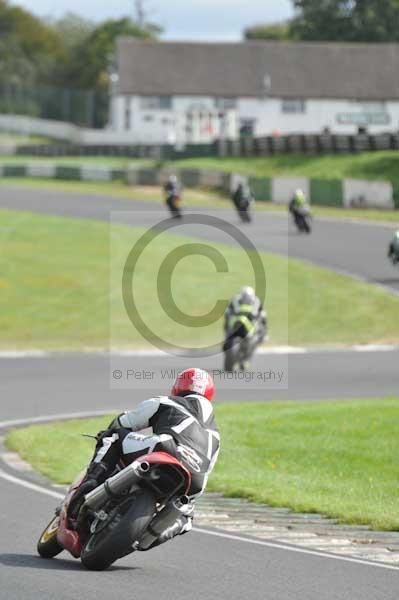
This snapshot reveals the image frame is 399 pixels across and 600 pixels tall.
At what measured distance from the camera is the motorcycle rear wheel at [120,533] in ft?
27.2

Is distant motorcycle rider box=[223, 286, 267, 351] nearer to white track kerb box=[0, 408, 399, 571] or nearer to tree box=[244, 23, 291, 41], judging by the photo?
white track kerb box=[0, 408, 399, 571]

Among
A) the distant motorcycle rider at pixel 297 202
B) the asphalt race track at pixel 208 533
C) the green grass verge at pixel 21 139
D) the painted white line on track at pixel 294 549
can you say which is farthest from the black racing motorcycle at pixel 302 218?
the green grass verge at pixel 21 139

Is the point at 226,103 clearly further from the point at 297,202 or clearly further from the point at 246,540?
the point at 246,540

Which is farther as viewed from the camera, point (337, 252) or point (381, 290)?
point (337, 252)

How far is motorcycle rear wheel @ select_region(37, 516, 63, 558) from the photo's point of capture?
8.81 meters

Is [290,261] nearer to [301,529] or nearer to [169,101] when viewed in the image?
[301,529]

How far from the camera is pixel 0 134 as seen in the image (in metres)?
87.9

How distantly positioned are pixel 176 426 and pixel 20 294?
26.4 metres

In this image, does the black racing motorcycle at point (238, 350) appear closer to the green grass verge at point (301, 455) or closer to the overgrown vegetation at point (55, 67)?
the green grass verge at point (301, 455)

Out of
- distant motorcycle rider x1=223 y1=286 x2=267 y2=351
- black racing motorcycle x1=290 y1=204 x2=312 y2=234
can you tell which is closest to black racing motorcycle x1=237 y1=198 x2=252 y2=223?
black racing motorcycle x1=290 y1=204 x2=312 y2=234

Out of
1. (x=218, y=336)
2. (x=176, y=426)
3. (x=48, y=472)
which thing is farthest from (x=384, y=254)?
(x=176, y=426)

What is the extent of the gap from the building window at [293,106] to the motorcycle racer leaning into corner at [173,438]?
8231 centimetres

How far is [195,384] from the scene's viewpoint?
892 cm

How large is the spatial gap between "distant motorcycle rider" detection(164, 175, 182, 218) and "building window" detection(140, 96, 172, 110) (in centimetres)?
4217
